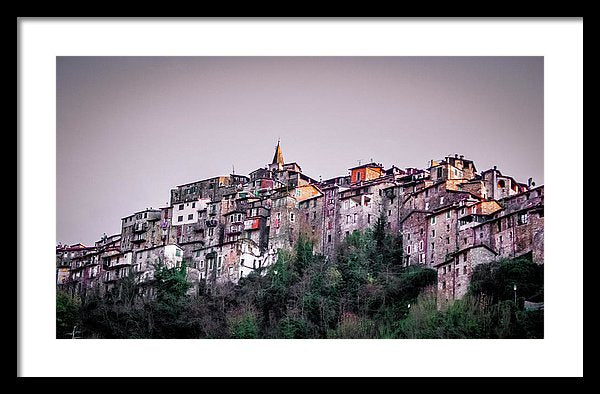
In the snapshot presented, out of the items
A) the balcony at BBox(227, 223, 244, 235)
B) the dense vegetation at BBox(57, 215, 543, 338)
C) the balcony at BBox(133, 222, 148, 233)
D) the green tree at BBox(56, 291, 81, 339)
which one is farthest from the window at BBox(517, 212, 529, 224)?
the green tree at BBox(56, 291, 81, 339)

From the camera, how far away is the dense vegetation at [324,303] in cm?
1398

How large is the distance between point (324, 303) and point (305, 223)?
161 centimetres

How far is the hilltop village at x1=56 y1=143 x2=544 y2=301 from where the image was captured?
1460cm

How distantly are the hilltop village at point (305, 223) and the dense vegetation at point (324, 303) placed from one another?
0.68 feet

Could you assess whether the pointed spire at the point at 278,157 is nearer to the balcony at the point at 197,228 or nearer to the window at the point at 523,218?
the balcony at the point at 197,228

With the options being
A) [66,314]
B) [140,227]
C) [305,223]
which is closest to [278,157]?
[305,223]

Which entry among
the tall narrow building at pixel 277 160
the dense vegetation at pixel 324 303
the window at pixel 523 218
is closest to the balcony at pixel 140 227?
the dense vegetation at pixel 324 303

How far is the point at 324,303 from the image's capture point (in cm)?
1480
